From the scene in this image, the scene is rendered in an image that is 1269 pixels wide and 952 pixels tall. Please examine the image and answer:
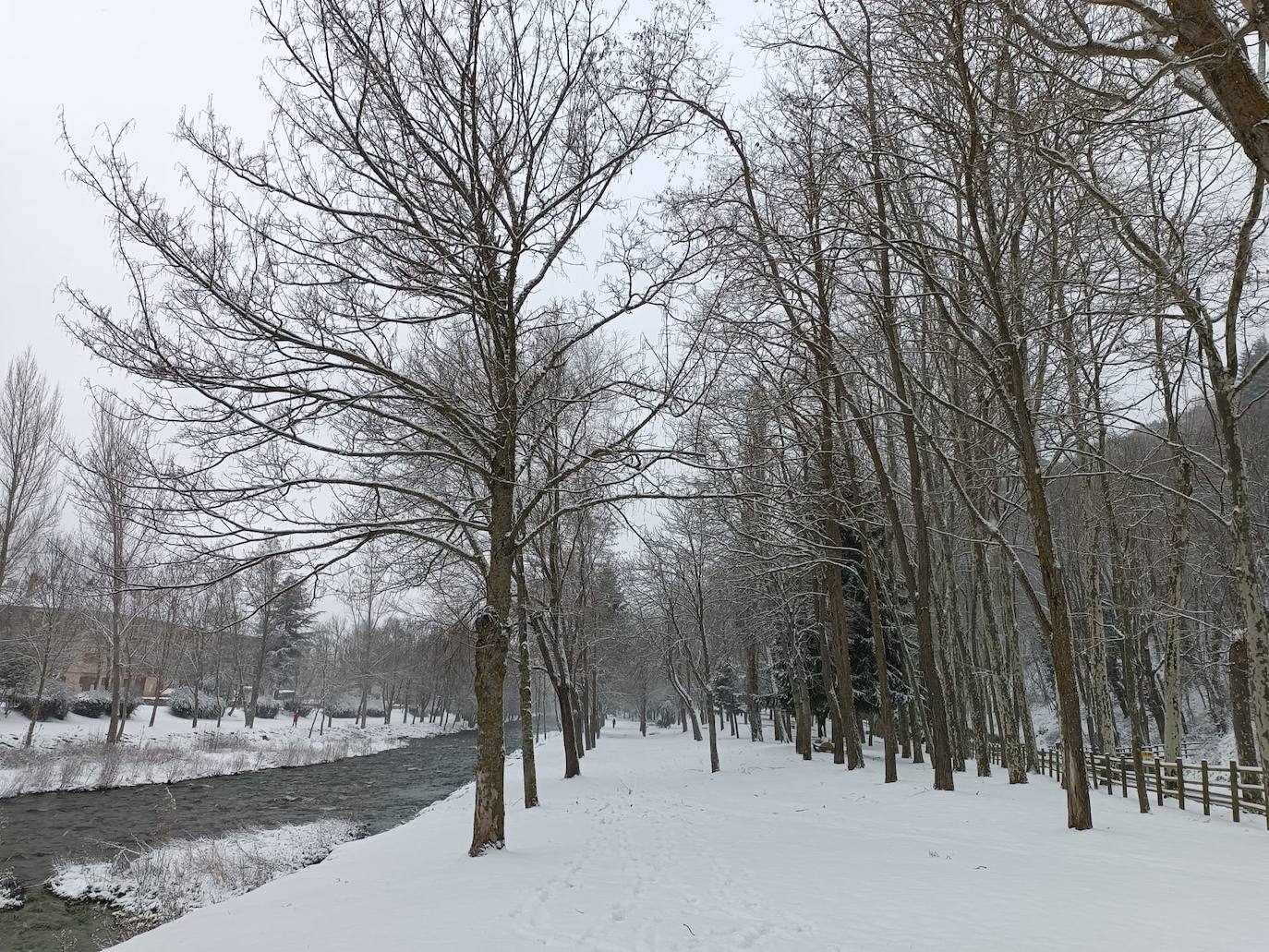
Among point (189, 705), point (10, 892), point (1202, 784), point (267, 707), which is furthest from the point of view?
point (267, 707)

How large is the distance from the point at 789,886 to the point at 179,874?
9.38 m

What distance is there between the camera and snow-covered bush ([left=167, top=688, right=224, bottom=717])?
40.5 m

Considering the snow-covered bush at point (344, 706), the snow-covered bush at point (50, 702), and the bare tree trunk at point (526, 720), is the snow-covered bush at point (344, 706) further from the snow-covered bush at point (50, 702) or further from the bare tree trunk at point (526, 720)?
the bare tree trunk at point (526, 720)

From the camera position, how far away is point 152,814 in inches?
631

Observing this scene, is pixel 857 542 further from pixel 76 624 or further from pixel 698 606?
pixel 76 624

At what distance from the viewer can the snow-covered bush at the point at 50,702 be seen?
2784 centimetres

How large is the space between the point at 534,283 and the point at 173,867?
10.8m

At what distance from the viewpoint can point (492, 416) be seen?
29.7 feet

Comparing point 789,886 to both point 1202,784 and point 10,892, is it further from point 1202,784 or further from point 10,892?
point 10,892

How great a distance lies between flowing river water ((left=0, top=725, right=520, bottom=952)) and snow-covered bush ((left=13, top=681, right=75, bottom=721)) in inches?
433

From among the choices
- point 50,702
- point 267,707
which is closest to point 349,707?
point 267,707

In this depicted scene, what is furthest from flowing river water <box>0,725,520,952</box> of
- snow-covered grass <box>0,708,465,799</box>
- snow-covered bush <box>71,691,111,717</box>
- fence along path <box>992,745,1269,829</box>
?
fence along path <box>992,745,1269,829</box>

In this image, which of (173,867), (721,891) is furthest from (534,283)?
(173,867)

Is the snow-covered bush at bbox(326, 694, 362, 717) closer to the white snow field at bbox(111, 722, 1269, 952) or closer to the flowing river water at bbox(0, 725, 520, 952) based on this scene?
the flowing river water at bbox(0, 725, 520, 952)
